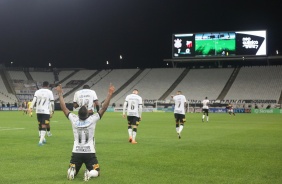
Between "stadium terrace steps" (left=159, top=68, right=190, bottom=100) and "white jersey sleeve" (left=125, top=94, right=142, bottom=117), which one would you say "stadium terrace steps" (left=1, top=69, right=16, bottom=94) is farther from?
"white jersey sleeve" (left=125, top=94, right=142, bottom=117)

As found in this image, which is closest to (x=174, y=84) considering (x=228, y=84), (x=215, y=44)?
(x=228, y=84)

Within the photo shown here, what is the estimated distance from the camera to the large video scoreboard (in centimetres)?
6538

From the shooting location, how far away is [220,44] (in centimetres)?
6700

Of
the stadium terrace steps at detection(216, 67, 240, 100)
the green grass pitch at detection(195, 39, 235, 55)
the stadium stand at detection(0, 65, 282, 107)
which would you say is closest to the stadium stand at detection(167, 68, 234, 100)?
the stadium stand at detection(0, 65, 282, 107)

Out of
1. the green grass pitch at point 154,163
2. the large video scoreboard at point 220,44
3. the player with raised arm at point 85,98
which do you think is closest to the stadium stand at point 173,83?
the large video scoreboard at point 220,44

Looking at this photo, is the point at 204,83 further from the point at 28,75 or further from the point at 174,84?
the point at 28,75

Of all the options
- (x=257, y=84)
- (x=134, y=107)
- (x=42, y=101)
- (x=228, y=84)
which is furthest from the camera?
(x=228, y=84)

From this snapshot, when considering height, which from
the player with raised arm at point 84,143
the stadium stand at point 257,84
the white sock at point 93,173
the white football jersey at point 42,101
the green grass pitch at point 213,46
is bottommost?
the white sock at point 93,173

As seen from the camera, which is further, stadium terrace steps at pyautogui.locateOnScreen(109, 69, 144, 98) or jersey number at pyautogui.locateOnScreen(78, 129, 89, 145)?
stadium terrace steps at pyautogui.locateOnScreen(109, 69, 144, 98)

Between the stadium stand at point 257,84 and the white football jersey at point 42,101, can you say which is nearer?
the white football jersey at point 42,101

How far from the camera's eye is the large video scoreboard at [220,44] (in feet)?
214

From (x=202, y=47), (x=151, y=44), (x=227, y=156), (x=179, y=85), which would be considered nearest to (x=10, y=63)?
(x=151, y=44)

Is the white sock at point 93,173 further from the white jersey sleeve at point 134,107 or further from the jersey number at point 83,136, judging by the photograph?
the white jersey sleeve at point 134,107

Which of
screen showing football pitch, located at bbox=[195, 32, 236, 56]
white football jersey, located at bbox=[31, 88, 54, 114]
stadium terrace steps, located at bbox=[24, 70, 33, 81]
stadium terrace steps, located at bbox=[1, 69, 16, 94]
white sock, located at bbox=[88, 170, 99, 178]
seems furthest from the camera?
stadium terrace steps, located at bbox=[24, 70, 33, 81]
